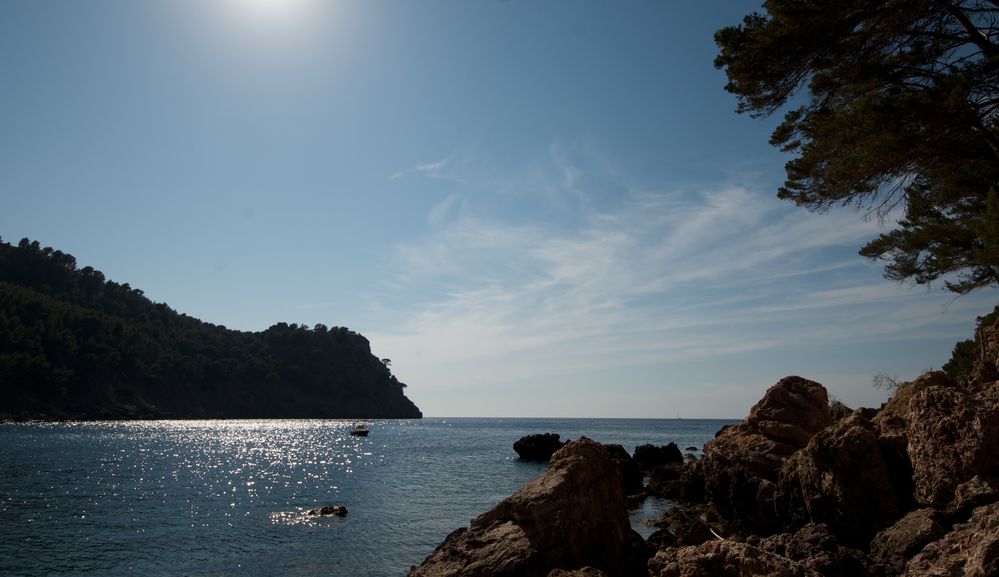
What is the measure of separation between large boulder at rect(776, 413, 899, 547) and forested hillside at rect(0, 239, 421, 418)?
5170 inches

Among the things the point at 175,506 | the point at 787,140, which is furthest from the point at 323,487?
the point at 787,140

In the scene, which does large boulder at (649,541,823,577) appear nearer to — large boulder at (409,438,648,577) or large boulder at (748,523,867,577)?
large boulder at (748,523,867,577)

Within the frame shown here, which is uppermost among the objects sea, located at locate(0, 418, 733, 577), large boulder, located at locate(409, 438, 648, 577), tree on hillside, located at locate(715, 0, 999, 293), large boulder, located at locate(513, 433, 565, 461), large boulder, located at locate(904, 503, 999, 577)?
tree on hillside, located at locate(715, 0, 999, 293)

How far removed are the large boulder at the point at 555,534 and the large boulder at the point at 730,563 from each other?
443 centimetres

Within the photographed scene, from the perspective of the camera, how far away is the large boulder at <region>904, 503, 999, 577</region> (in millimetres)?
6727

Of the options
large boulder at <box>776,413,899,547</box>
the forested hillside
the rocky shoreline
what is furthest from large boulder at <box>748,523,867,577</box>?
the forested hillside

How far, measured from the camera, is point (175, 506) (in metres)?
30.8

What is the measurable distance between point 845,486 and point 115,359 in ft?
497

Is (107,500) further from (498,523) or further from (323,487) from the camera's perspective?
(498,523)

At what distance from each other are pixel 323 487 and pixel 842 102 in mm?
35126

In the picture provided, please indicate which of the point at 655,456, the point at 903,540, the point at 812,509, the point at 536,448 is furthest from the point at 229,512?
the point at 536,448

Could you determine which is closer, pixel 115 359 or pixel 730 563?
pixel 730 563

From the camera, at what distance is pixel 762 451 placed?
1881 centimetres

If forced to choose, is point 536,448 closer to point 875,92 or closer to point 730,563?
point 875,92
